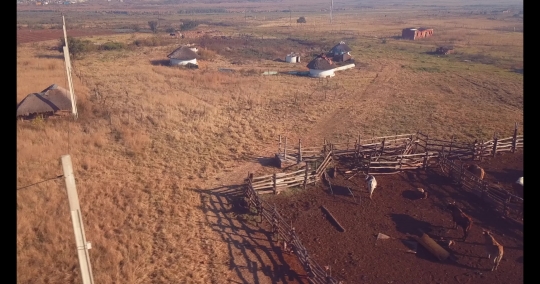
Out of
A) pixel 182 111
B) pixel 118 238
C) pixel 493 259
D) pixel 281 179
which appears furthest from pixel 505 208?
pixel 182 111

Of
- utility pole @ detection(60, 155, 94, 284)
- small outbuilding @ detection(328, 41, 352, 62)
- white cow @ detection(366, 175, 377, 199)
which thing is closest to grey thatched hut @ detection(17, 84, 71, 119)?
utility pole @ detection(60, 155, 94, 284)

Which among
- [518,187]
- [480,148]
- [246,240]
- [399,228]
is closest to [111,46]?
[246,240]

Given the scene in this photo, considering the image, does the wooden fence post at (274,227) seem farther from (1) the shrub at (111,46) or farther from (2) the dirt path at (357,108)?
(1) the shrub at (111,46)

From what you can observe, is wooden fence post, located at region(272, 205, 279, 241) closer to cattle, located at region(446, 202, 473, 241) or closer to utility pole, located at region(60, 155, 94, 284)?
cattle, located at region(446, 202, 473, 241)

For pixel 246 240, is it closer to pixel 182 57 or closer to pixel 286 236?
pixel 286 236

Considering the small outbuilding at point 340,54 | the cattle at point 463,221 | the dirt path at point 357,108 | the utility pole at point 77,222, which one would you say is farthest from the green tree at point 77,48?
the cattle at point 463,221
